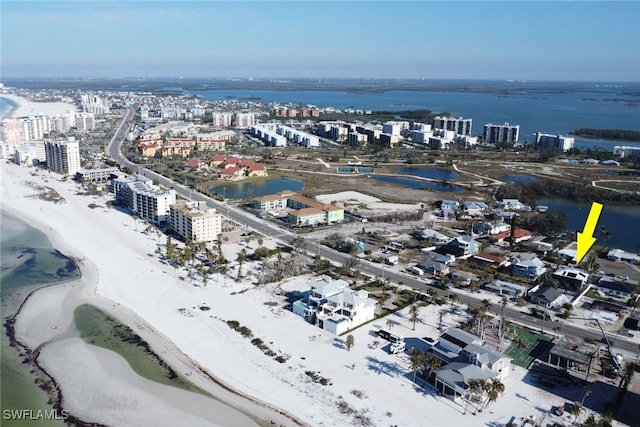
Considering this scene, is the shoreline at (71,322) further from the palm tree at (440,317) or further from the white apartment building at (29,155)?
the white apartment building at (29,155)

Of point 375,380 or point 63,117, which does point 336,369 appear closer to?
point 375,380

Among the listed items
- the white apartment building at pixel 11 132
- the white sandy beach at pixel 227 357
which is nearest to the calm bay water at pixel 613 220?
the white sandy beach at pixel 227 357

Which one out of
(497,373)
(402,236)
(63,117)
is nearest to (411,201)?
(402,236)

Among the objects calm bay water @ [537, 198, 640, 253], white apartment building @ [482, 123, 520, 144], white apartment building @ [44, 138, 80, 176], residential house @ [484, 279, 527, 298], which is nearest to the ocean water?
white apartment building @ [44, 138, 80, 176]

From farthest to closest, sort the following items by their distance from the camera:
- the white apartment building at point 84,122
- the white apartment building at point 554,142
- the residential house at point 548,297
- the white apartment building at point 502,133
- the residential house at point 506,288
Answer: the white apartment building at point 84,122 < the white apartment building at point 502,133 < the white apartment building at point 554,142 < the residential house at point 506,288 < the residential house at point 548,297

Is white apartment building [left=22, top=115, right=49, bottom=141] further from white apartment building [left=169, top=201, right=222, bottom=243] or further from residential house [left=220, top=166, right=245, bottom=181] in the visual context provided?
white apartment building [left=169, top=201, right=222, bottom=243]

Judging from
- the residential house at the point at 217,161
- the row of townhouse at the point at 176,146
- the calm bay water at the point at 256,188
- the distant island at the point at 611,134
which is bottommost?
the calm bay water at the point at 256,188
